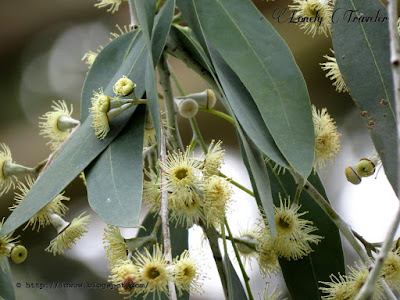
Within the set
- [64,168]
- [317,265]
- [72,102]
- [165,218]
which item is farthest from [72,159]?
[72,102]

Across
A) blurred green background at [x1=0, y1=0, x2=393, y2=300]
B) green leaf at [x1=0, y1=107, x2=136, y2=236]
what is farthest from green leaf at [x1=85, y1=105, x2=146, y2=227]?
blurred green background at [x1=0, y1=0, x2=393, y2=300]

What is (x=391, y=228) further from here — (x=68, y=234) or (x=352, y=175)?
(x=68, y=234)

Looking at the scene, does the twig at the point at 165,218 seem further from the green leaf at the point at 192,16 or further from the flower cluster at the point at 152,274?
the green leaf at the point at 192,16

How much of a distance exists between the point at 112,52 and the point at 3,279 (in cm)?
46

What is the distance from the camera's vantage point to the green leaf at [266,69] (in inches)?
32.6

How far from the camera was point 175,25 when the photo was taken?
1.04 meters

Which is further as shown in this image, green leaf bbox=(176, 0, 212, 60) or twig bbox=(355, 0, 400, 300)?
green leaf bbox=(176, 0, 212, 60)

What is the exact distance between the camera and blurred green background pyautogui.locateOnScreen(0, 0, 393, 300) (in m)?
2.06

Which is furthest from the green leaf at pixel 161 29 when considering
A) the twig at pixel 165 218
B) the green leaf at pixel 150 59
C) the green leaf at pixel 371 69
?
the green leaf at pixel 371 69

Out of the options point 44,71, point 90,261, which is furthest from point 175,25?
point 44,71

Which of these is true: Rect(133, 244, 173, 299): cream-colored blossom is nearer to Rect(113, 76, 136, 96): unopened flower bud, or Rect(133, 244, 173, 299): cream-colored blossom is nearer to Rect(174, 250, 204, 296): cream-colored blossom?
Rect(174, 250, 204, 296): cream-colored blossom

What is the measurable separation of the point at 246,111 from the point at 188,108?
21 cm

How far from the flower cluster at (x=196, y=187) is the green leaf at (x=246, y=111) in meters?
0.07

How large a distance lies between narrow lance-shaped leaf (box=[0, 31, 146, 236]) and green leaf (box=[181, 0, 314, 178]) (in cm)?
16
